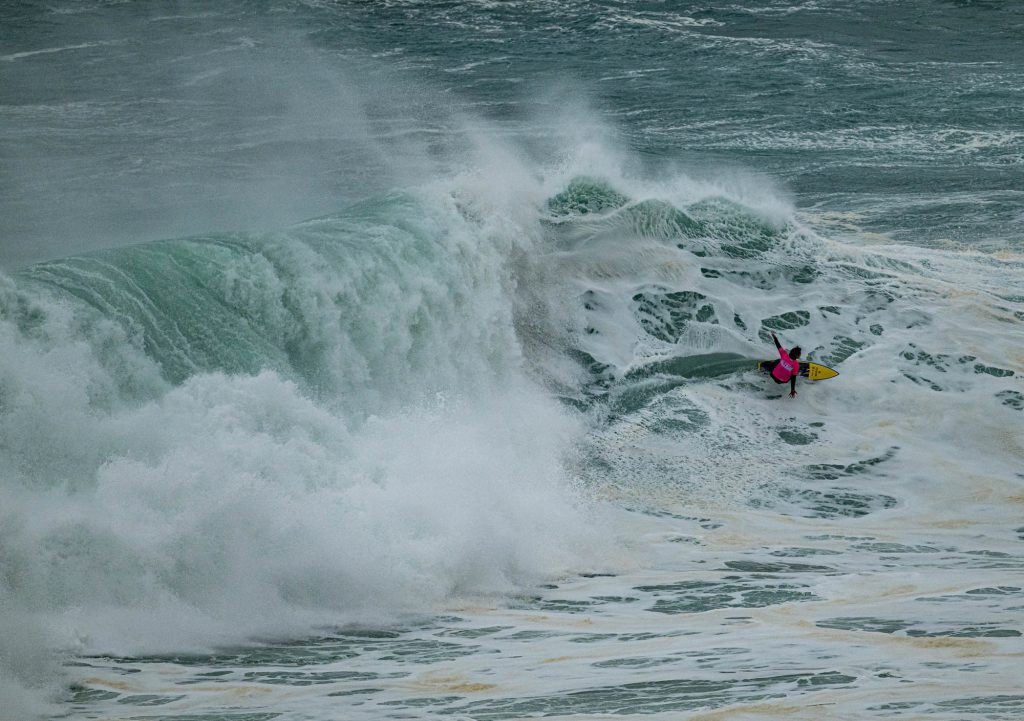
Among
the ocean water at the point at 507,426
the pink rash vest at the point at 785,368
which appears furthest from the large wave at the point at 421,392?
the pink rash vest at the point at 785,368

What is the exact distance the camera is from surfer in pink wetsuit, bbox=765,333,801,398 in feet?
50.1

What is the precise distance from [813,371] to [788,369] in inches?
17.2

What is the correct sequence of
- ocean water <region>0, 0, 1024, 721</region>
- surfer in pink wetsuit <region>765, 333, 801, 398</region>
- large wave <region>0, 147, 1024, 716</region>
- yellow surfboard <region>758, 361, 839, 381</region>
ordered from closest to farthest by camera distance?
1. ocean water <region>0, 0, 1024, 721</region>
2. large wave <region>0, 147, 1024, 716</region>
3. surfer in pink wetsuit <region>765, 333, 801, 398</region>
4. yellow surfboard <region>758, 361, 839, 381</region>

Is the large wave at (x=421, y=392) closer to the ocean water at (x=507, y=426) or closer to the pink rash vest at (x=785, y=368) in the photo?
the ocean water at (x=507, y=426)

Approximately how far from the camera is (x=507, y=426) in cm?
1353

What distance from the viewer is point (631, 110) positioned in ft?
95.1

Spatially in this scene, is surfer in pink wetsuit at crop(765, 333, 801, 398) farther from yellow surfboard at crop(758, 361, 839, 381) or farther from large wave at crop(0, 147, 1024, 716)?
large wave at crop(0, 147, 1024, 716)

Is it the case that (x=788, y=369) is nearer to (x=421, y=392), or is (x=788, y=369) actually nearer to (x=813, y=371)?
(x=813, y=371)

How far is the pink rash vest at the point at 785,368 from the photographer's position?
15.3m

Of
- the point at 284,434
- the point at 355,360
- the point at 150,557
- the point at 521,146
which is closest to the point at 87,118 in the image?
the point at 521,146

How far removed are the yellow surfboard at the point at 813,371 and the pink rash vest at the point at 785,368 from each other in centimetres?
18

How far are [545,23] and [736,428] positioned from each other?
2527cm

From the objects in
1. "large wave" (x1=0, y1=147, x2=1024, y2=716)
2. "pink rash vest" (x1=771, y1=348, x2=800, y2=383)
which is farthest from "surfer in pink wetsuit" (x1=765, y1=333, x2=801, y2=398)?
"large wave" (x1=0, y1=147, x2=1024, y2=716)

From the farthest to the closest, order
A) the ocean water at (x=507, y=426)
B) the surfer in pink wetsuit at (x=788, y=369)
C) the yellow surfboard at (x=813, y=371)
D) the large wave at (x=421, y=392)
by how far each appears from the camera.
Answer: the yellow surfboard at (x=813, y=371) → the surfer in pink wetsuit at (x=788, y=369) → the large wave at (x=421, y=392) → the ocean water at (x=507, y=426)
